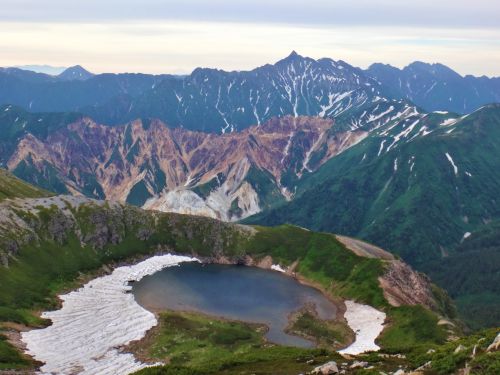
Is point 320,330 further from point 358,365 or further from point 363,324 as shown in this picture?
point 358,365

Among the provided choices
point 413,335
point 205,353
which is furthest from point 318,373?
point 413,335

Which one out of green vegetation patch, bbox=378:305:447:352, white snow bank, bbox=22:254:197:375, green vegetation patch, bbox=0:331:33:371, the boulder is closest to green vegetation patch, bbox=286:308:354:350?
green vegetation patch, bbox=378:305:447:352

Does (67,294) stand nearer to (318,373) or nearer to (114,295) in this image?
(114,295)

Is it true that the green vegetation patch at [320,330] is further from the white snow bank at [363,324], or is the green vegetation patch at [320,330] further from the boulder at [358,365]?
the boulder at [358,365]

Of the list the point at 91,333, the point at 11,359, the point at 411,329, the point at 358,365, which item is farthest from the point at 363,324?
the point at 11,359

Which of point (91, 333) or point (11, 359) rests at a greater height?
point (11, 359)
